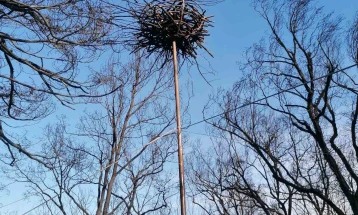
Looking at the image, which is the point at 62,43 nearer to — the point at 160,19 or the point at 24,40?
the point at 24,40

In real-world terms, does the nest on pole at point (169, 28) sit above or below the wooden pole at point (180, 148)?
above

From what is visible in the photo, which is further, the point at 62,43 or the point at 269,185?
the point at 269,185

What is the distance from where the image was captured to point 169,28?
15.5 feet

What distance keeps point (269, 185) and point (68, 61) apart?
38.0 ft

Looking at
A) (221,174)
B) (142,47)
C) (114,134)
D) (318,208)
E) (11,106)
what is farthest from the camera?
(221,174)

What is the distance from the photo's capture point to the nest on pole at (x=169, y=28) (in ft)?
15.5

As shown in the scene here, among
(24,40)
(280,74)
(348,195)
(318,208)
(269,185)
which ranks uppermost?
(280,74)

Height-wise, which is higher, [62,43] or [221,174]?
[221,174]

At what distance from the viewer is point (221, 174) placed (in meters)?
18.6

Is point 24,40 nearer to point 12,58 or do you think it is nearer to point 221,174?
point 12,58

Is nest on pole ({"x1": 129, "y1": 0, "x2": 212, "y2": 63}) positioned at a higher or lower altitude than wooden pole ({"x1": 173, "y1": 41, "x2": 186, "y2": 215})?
higher

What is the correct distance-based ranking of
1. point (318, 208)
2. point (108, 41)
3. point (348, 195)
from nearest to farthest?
point (108, 41) < point (348, 195) < point (318, 208)

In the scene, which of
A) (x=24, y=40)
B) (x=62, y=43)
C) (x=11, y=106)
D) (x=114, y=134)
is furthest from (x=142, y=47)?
(x=114, y=134)

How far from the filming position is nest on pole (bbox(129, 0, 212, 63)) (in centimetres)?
471
